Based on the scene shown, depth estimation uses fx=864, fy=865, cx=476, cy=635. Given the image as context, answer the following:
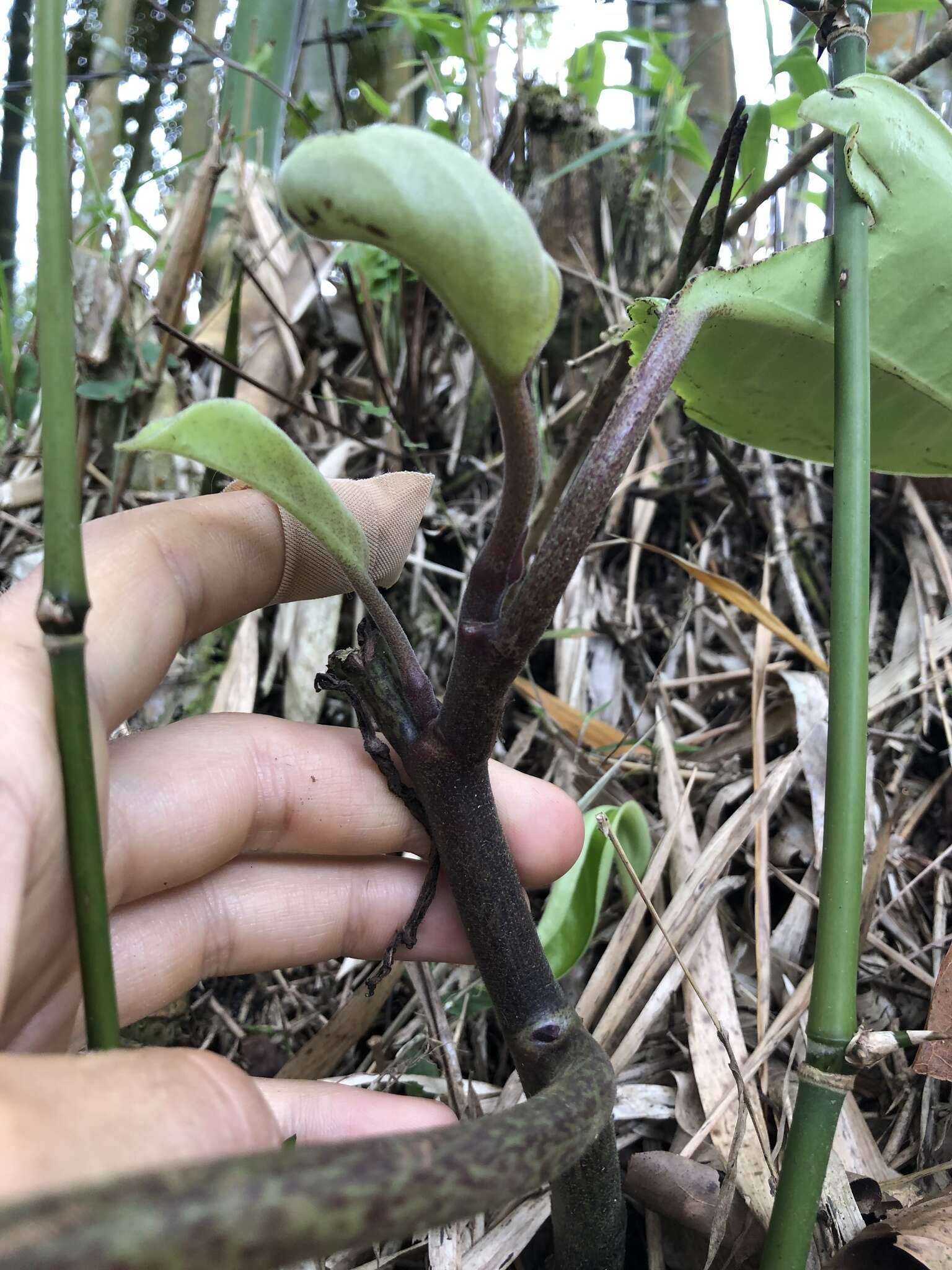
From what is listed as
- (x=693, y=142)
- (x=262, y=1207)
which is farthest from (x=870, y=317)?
(x=693, y=142)

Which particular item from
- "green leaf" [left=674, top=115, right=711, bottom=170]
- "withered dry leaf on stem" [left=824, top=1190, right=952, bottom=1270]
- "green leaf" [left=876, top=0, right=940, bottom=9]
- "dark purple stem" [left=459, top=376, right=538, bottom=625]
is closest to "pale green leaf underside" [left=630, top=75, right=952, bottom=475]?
"dark purple stem" [left=459, top=376, right=538, bottom=625]

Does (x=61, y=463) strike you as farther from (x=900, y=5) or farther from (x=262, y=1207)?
(x=900, y=5)

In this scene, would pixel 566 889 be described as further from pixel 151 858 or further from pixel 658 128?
pixel 658 128

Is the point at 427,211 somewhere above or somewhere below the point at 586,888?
above

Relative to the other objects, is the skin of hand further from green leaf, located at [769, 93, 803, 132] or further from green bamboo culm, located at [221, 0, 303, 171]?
green bamboo culm, located at [221, 0, 303, 171]

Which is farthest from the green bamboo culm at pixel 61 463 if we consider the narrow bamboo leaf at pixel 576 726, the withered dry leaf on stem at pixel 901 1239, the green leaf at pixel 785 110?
the green leaf at pixel 785 110

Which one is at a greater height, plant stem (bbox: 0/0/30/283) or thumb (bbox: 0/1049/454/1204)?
plant stem (bbox: 0/0/30/283)
